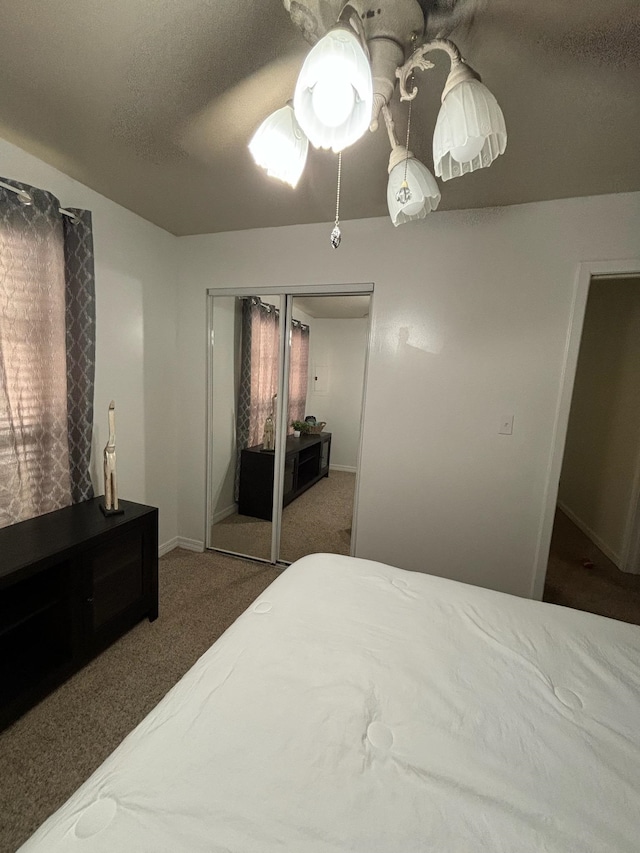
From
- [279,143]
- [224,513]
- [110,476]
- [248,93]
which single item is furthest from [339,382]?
[279,143]

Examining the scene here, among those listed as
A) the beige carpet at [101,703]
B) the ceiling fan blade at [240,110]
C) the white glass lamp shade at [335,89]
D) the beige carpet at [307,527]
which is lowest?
the beige carpet at [101,703]

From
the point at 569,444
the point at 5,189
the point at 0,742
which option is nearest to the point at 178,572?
the point at 0,742

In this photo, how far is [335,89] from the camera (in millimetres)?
727

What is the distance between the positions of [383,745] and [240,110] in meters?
2.08

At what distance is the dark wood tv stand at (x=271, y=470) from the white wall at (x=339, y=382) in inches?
6.3

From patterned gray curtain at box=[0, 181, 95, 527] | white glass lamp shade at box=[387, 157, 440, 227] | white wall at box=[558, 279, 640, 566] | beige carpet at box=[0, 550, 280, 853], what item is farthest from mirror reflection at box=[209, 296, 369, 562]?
white wall at box=[558, 279, 640, 566]

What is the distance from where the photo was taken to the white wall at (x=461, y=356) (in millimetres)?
2020

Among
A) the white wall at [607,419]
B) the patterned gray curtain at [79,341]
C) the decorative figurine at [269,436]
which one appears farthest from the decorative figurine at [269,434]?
the white wall at [607,419]

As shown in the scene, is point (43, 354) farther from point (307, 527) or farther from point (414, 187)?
point (307, 527)

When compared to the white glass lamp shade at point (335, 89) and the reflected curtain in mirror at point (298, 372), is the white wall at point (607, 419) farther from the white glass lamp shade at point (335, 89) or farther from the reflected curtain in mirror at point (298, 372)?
the white glass lamp shade at point (335, 89)

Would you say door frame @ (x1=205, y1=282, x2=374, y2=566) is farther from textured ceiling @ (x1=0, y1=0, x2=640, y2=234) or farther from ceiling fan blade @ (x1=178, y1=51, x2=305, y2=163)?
ceiling fan blade @ (x1=178, y1=51, x2=305, y2=163)

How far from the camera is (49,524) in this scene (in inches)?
70.7

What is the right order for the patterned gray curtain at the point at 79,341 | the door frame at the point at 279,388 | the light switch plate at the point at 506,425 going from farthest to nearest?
the door frame at the point at 279,388 → the light switch plate at the point at 506,425 → the patterned gray curtain at the point at 79,341

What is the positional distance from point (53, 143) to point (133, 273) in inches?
31.6
